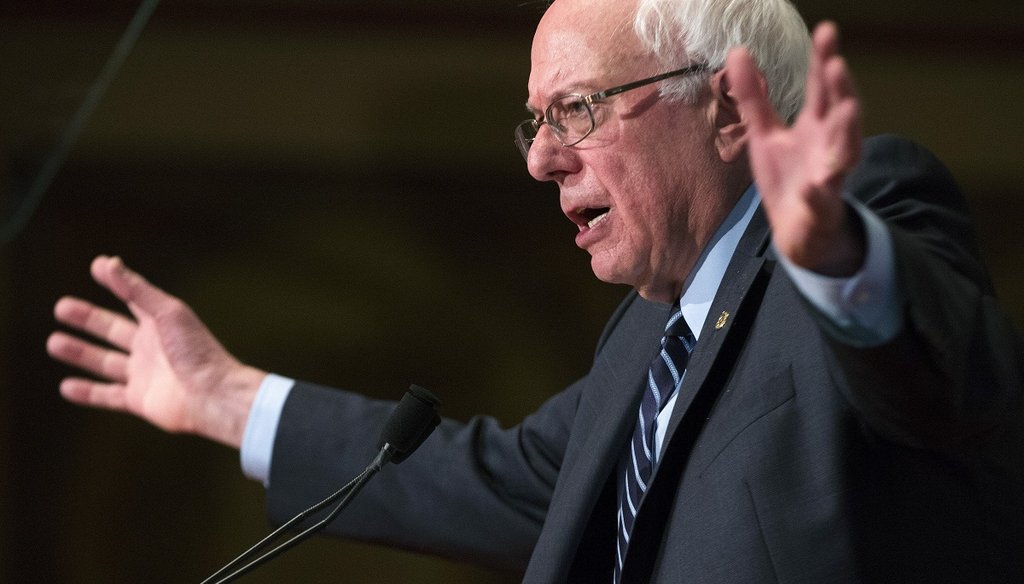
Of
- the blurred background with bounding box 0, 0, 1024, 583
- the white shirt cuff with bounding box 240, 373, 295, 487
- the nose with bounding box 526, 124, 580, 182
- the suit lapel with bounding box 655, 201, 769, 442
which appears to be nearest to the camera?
the suit lapel with bounding box 655, 201, 769, 442

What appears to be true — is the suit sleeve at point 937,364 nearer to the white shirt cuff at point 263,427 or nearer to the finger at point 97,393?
the white shirt cuff at point 263,427

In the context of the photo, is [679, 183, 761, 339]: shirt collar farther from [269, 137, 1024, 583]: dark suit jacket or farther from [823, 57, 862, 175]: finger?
[823, 57, 862, 175]: finger

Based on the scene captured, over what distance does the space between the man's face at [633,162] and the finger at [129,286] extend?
2.48 feet

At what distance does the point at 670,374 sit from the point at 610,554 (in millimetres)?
238

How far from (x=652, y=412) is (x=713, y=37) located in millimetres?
450

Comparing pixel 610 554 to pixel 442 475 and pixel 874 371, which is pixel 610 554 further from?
pixel 874 371

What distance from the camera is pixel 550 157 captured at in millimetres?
1413

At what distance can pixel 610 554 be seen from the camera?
1.40m

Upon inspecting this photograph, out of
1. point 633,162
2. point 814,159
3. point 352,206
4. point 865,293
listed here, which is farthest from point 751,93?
point 352,206

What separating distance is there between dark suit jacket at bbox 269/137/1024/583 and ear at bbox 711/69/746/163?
114 millimetres

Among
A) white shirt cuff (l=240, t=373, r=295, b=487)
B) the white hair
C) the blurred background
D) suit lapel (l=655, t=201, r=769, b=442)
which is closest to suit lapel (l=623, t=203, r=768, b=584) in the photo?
suit lapel (l=655, t=201, r=769, b=442)

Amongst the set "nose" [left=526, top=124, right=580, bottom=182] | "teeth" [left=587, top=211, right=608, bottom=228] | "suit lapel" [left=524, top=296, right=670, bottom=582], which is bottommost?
"suit lapel" [left=524, top=296, right=670, bottom=582]

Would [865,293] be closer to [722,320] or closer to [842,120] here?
[842,120]

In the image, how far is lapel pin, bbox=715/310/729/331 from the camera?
121cm
